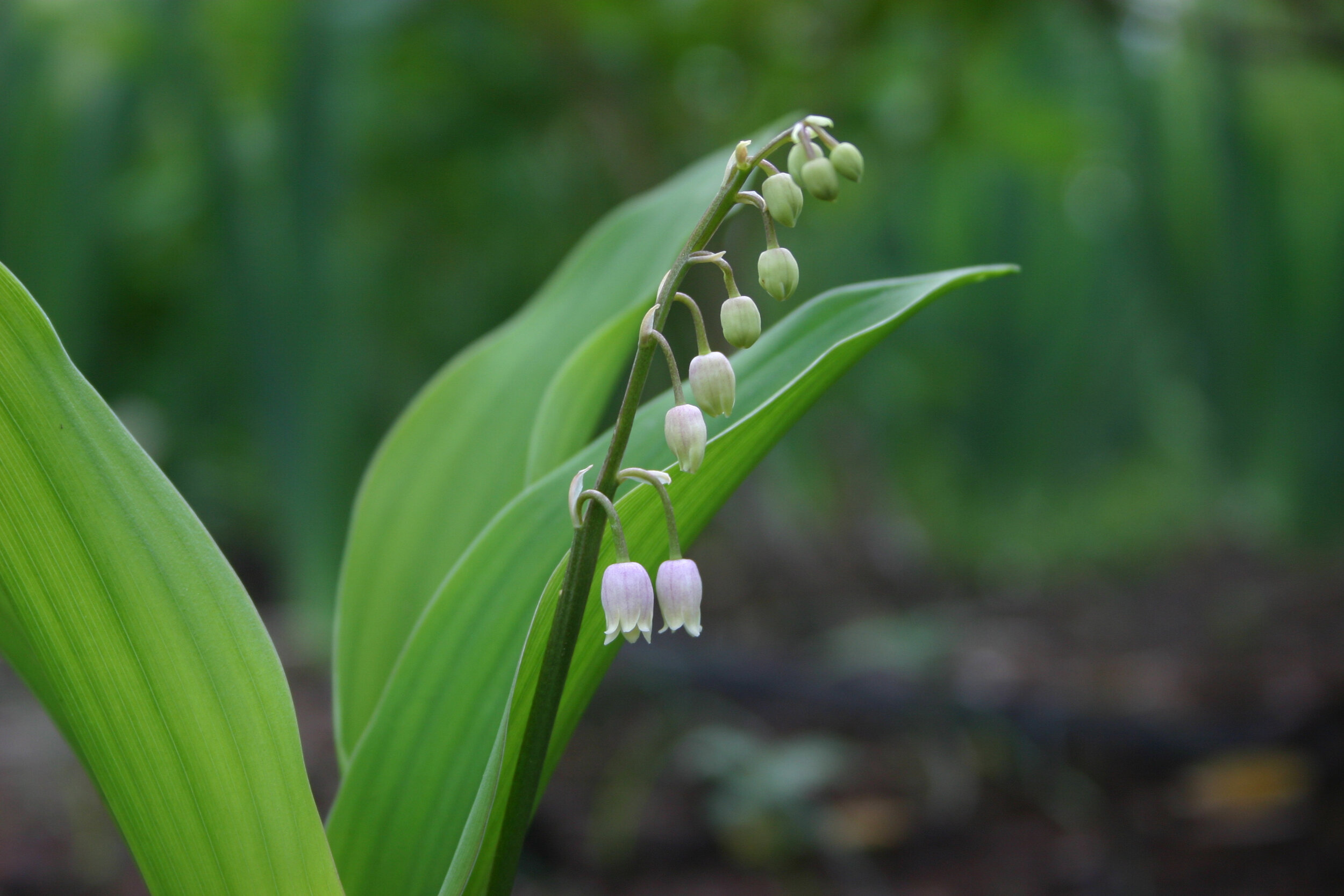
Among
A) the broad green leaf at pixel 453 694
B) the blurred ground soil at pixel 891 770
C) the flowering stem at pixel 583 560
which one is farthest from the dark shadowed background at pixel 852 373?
the flowering stem at pixel 583 560

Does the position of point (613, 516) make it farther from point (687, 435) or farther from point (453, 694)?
point (453, 694)

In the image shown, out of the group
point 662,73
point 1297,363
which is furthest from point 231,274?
point 1297,363

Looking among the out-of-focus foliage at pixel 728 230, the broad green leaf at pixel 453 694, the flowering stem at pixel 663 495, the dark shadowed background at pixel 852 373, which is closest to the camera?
the flowering stem at pixel 663 495

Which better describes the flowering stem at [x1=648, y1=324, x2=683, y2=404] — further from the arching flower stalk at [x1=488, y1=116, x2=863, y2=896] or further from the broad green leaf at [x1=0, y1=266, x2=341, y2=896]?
the broad green leaf at [x1=0, y1=266, x2=341, y2=896]

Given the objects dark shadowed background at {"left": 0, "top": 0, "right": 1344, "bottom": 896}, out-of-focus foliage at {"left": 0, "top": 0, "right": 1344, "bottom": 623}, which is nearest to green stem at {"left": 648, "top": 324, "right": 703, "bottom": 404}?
dark shadowed background at {"left": 0, "top": 0, "right": 1344, "bottom": 896}

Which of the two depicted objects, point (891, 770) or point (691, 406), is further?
point (891, 770)

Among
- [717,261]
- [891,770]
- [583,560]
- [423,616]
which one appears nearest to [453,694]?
[423,616]

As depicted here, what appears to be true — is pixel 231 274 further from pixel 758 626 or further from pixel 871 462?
pixel 871 462

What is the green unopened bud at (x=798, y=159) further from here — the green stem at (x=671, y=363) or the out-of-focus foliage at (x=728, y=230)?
the out-of-focus foliage at (x=728, y=230)
